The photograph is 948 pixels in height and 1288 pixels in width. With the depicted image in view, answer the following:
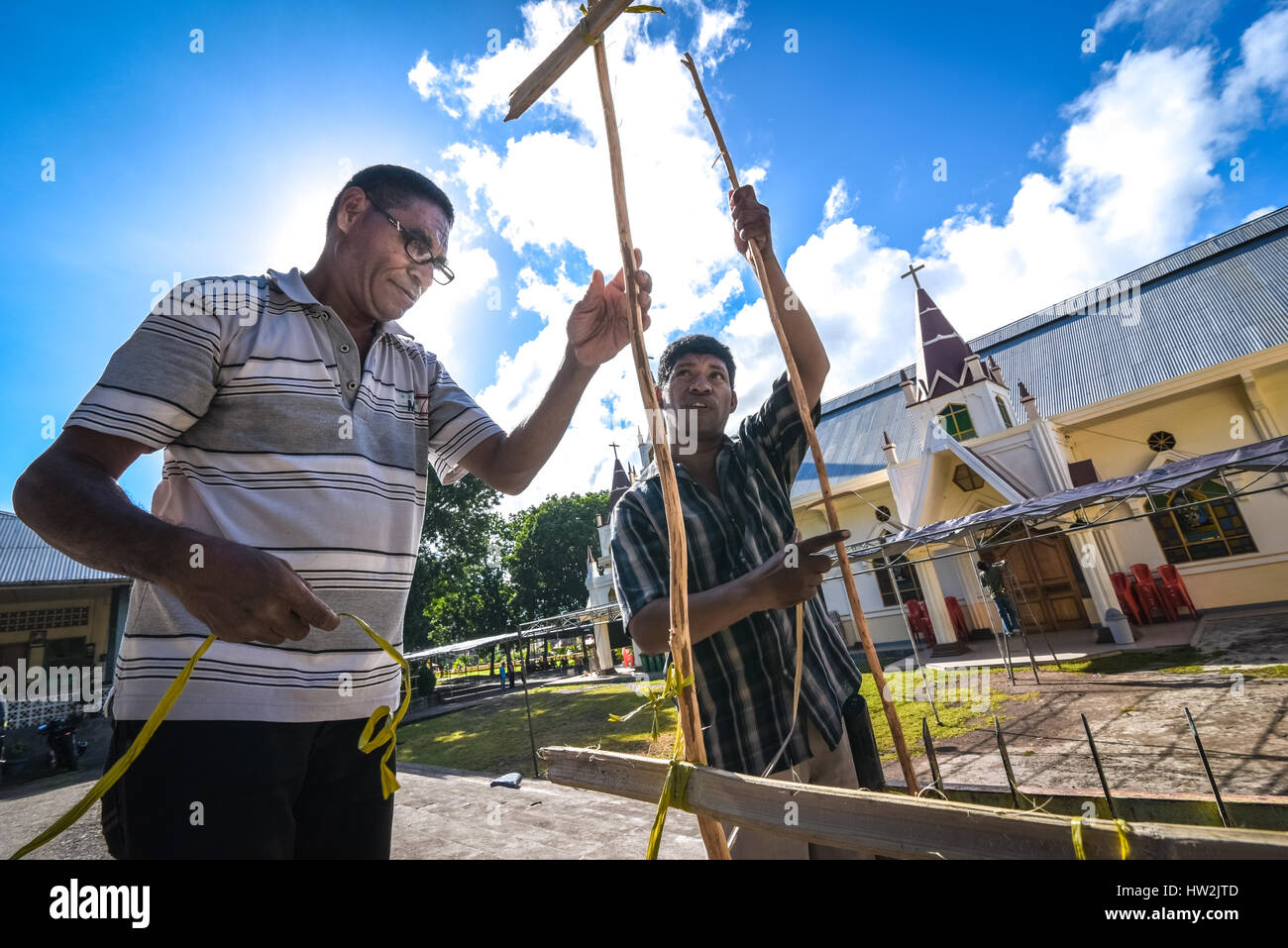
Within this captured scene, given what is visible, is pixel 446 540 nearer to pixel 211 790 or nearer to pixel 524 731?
pixel 524 731

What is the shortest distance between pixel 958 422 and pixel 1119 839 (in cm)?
1900

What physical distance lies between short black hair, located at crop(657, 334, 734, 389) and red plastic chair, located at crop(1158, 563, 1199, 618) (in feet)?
55.9

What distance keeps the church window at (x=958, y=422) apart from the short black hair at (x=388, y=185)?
60.4 feet

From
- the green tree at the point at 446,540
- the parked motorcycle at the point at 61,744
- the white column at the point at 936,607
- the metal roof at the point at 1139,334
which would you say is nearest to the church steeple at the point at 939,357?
Result: the metal roof at the point at 1139,334

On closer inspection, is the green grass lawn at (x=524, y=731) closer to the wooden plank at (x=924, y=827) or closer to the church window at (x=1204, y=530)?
the wooden plank at (x=924, y=827)

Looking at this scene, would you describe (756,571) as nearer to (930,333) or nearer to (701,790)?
(701,790)

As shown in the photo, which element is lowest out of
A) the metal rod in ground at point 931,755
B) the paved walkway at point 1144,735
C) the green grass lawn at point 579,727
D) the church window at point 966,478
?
the paved walkway at point 1144,735

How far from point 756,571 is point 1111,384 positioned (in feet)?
67.6

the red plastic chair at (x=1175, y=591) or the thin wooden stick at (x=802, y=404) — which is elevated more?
the thin wooden stick at (x=802, y=404)

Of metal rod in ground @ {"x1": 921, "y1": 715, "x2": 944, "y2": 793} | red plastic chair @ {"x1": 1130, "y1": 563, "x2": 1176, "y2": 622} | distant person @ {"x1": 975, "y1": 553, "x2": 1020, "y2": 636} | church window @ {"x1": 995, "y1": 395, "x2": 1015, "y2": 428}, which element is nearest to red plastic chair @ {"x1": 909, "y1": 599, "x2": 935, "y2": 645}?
distant person @ {"x1": 975, "y1": 553, "x2": 1020, "y2": 636}

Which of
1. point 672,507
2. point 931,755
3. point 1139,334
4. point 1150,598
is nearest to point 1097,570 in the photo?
point 1150,598

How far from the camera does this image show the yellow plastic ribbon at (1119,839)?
2.67ft

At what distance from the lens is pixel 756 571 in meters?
1.71
